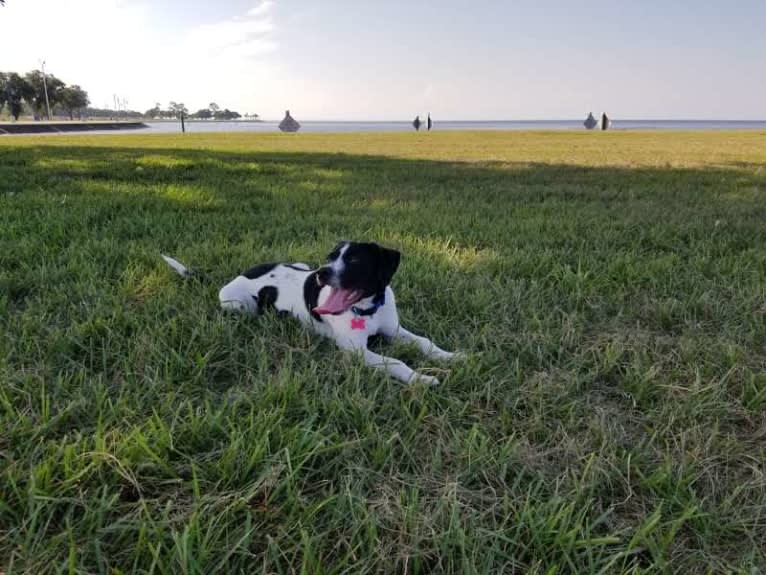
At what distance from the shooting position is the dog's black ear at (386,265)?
2.44m

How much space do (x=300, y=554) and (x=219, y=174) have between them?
7.76 metres

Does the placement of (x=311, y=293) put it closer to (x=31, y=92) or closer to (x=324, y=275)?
(x=324, y=275)

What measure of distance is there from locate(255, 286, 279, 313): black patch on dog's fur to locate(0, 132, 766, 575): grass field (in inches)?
8.7

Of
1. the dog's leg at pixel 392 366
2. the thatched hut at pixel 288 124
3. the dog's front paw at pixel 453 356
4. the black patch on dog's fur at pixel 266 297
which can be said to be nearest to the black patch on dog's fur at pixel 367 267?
the dog's leg at pixel 392 366

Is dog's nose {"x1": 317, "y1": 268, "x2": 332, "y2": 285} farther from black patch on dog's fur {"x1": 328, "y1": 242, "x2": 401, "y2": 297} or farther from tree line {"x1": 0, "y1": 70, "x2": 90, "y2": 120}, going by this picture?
tree line {"x1": 0, "y1": 70, "x2": 90, "y2": 120}

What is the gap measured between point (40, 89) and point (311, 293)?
9294 cm

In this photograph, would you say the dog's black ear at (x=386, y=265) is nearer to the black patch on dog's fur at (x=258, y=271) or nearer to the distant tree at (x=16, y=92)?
the black patch on dog's fur at (x=258, y=271)

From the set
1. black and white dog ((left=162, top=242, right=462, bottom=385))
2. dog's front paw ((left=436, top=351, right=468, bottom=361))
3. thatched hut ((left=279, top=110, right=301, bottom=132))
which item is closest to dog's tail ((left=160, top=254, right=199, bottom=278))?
black and white dog ((left=162, top=242, right=462, bottom=385))

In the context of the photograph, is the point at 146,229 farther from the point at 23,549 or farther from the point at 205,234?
the point at 23,549

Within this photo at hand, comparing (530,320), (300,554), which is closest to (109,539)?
(300,554)

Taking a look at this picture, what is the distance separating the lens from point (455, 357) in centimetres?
243

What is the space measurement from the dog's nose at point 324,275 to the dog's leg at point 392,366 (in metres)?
0.33

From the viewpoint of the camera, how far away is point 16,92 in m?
73.3

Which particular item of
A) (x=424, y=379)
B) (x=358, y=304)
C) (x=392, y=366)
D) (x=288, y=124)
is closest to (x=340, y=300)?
(x=358, y=304)
